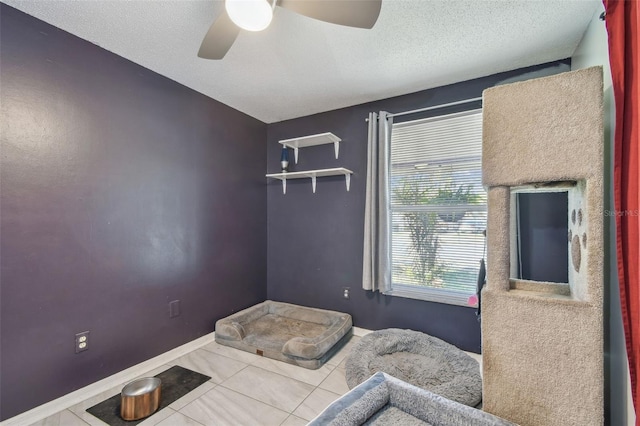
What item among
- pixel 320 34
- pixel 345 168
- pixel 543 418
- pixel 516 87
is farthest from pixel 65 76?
pixel 543 418

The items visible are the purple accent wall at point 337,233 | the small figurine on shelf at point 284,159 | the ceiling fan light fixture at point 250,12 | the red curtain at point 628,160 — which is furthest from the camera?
the small figurine on shelf at point 284,159

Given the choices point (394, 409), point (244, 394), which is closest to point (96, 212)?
point (244, 394)

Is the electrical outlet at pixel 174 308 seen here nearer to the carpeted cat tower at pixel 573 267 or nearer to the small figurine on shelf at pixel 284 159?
the small figurine on shelf at pixel 284 159

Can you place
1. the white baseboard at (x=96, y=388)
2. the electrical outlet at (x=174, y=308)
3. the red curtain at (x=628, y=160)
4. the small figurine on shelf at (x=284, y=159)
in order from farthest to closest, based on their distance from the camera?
the small figurine on shelf at (x=284, y=159)
the electrical outlet at (x=174, y=308)
the white baseboard at (x=96, y=388)
the red curtain at (x=628, y=160)

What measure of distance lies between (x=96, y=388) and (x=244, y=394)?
104cm

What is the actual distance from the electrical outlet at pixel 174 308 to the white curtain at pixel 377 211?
175 centimetres

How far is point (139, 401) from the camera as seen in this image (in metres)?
1.65

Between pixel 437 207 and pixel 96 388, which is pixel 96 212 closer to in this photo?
pixel 96 388

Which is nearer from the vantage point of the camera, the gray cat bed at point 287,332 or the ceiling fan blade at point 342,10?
the ceiling fan blade at point 342,10

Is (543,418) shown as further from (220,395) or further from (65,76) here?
(65,76)

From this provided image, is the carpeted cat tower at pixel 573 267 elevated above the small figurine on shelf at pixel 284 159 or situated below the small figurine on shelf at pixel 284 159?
below

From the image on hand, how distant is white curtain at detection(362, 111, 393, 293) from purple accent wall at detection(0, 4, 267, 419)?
155cm

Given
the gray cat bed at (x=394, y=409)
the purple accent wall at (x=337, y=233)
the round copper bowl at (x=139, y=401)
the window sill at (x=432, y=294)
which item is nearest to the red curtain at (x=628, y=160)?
the gray cat bed at (x=394, y=409)

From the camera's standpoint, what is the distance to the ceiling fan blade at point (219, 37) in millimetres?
1458
